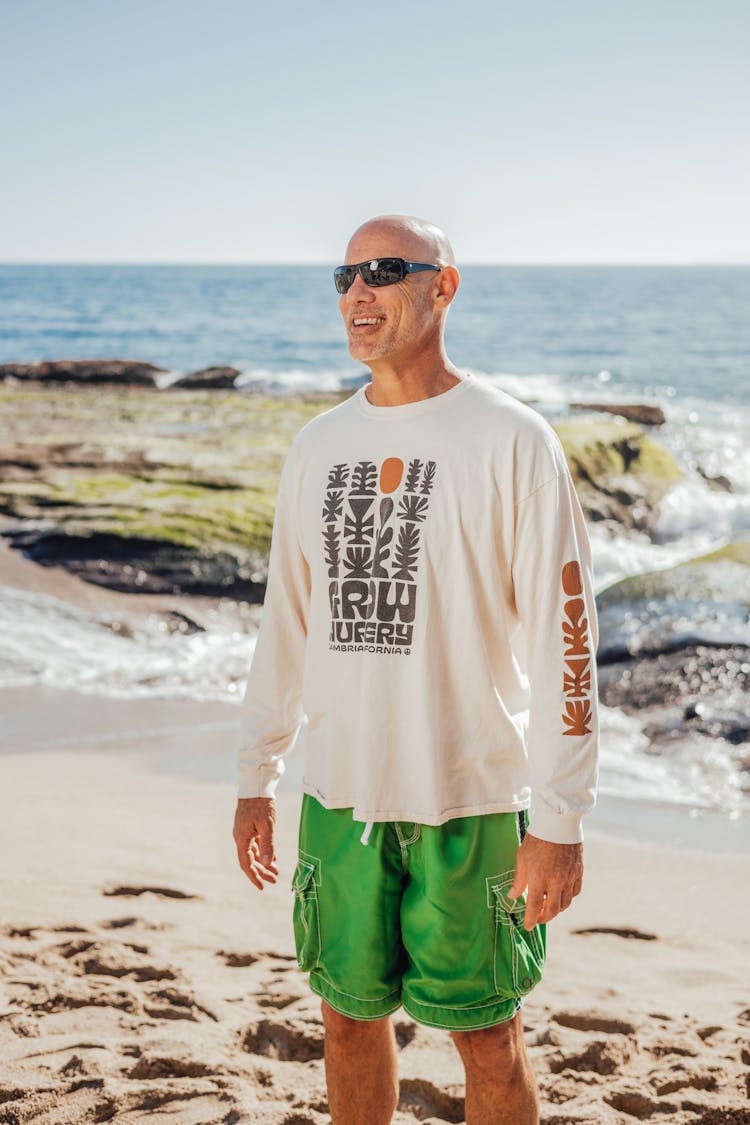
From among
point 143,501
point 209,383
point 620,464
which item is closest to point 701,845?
point 143,501

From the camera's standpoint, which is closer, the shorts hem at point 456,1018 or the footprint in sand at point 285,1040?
the shorts hem at point 456,1018

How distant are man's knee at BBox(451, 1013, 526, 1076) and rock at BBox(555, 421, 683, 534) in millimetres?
10609

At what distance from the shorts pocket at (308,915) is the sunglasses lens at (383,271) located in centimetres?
127

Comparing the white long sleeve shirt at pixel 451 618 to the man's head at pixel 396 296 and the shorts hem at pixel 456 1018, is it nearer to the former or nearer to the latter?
the man's head at pixel 396 296

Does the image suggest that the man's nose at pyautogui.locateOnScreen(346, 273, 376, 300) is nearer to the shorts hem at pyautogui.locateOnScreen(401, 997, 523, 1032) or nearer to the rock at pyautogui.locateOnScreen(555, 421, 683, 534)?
the shorts hem at pyautogui.locateOnScreen(401, 997, 523, 1032)

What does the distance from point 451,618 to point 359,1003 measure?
84 centimetres

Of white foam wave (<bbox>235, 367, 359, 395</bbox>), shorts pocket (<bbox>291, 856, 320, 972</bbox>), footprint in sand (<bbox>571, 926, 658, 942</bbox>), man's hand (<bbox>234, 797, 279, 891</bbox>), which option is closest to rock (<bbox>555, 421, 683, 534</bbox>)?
footprint in sand (<bbox>571, 926, 658, 942</bbox>)

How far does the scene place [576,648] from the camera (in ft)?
7.66

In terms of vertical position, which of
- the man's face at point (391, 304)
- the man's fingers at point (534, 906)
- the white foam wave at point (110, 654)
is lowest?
the white foam wave at point (110, 654)

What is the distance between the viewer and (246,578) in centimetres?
973

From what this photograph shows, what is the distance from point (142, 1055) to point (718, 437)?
18.4 metres

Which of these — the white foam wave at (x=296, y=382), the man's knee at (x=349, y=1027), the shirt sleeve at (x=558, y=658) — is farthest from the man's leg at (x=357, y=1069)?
the white foam wave at (x=296, y=382)

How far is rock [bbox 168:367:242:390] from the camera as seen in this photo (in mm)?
23812

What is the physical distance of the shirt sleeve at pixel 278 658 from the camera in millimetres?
2738
